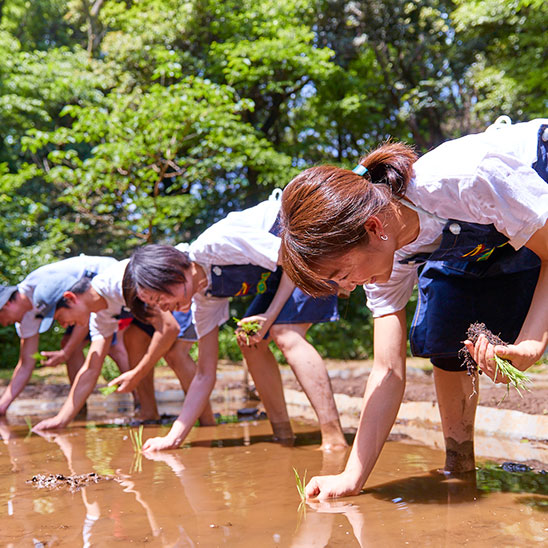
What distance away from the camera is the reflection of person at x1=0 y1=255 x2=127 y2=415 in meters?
6.29

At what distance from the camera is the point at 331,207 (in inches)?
85.0

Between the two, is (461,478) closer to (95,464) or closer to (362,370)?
(95,464)

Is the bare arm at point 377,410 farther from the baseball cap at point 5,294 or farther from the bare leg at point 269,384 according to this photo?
the baseball cap at point 5,294

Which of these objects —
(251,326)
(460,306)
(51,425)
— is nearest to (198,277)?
(251,326)

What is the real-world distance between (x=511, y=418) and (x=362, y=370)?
4408 mm

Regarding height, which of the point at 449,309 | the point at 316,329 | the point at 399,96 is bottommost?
the point at 316,329

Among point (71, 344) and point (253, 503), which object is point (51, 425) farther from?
point (253, 503)

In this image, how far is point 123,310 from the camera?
18.8ft

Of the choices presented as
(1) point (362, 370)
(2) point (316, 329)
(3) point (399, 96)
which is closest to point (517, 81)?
(3) point (399, 96)

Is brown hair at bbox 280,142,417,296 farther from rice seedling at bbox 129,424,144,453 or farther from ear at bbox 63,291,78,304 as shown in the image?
ear at bbox 63,291,78,304

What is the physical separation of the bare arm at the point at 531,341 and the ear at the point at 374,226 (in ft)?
1.55

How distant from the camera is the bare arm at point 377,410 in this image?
8.88 feet

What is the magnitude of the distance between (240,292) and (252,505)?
5.64 ft

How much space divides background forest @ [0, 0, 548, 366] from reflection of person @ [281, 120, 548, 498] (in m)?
8.45
